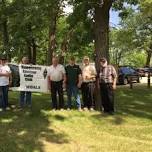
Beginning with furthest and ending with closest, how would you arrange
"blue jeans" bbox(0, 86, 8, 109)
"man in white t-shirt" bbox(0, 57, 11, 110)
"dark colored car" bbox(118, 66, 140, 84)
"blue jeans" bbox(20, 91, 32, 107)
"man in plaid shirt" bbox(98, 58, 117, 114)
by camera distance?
"dark colored car" bbox(118, 66, 140, 84)
"blue jeans" bbox(20, 91, 32, 107)
"man in plaid shirt" bbox(98, 58, 117, 114)
"blue jeans" bbox(0, 86, 8, 109)
"man in white t-shirt" bbox(0, 57, 11, 110)

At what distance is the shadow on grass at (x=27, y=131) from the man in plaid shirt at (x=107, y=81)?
1.78 meters

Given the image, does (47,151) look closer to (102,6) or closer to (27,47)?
(102,6)

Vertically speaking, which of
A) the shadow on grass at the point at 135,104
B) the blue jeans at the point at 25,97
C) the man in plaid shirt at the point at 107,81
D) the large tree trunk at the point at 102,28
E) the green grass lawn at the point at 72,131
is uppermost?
the large tree trunk at the point at 102,28

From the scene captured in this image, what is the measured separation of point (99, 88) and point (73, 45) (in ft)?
73.6

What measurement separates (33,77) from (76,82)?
1812 mm

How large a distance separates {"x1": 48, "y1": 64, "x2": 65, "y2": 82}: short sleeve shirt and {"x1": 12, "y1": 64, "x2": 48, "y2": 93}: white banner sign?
1097 millimetres

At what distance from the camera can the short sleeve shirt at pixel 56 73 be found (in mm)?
17078

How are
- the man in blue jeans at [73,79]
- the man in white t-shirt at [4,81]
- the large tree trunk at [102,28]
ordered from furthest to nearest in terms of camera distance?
the large tree trunk at [102,28] < the man in blue jeans at [73,79] < the man in white t-shirt at [4,81]

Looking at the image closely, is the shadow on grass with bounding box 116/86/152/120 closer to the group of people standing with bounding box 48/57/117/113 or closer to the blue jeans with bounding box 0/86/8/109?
the group of people standing with bounding box 48/57/117/113

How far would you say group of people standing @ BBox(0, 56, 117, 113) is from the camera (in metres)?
17.0

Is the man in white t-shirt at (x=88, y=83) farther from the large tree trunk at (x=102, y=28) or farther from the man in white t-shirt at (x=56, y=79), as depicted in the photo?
the large tree trunk at (x=102, y=28)

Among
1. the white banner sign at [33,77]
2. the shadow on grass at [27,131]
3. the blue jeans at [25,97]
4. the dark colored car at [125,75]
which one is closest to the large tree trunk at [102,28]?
the white banner sign at [33,77]

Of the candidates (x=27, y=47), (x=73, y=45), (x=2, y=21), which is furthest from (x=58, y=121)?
(x=27, y=47)

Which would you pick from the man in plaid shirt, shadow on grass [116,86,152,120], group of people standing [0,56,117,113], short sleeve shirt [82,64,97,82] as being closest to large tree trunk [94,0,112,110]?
group of people standing [0,56,117,113]
